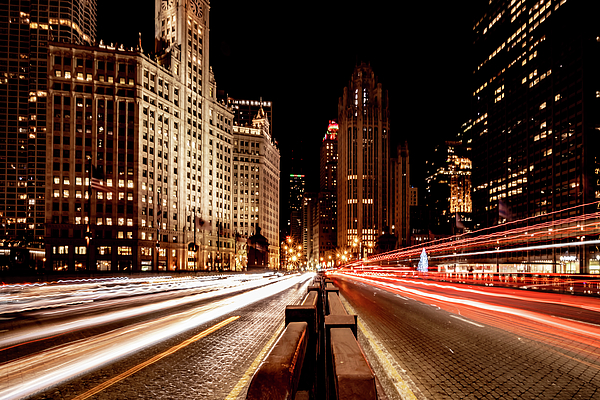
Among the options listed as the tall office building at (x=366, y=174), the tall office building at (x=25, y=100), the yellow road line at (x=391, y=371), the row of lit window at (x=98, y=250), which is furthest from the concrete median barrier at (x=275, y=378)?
the tall office building at (x=366, y=174)

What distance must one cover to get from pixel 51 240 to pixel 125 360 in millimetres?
87343

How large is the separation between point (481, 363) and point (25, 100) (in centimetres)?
17658

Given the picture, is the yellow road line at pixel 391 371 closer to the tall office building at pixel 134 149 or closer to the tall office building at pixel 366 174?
the tall office building at pixel 134 149

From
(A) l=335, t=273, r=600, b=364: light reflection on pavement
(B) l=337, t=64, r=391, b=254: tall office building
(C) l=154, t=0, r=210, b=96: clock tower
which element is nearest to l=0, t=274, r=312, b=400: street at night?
(A) l=335, t=273, r=600, b=364: light reflection on pavement

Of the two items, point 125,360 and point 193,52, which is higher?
point 193,52

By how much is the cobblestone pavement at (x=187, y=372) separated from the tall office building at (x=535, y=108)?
8924 cm

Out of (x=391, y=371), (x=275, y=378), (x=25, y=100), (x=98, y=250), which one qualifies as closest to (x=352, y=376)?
(x=275, y=378)

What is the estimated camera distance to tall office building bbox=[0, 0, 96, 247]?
14075cm

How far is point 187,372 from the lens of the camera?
6711mm

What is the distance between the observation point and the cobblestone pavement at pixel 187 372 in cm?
560

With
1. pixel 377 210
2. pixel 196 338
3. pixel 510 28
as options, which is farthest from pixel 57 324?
pixel 377 210

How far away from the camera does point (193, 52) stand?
4390 inches

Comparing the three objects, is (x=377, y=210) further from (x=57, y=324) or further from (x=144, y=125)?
(x=57, y=324)

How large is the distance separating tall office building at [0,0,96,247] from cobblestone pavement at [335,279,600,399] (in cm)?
15995
